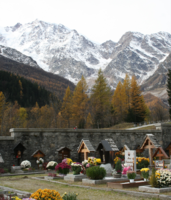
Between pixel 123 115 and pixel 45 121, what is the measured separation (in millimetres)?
21026

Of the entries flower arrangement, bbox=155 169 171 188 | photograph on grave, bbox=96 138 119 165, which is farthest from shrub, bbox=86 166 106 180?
flower arrangement, bbox=155 169 171 188

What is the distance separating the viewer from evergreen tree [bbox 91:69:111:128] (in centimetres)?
4728

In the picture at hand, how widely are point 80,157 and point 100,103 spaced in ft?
A: 85.8

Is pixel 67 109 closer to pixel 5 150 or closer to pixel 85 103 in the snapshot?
pixel 85 103

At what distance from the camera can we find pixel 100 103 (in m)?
48.2

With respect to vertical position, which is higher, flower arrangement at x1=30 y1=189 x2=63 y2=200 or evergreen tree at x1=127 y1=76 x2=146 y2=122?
evergreen tree at x1=127 y1=76 x2=146 y2=122

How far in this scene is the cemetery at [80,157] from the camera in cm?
1380

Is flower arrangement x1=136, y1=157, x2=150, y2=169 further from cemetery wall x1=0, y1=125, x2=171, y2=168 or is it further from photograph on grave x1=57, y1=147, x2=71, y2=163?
photograph on grave x1=57, y1=147, x2=71, y2=163

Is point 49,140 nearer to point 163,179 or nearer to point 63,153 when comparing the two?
point 63,153

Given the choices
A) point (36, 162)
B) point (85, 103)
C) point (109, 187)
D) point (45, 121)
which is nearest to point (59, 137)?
point (36, 162)

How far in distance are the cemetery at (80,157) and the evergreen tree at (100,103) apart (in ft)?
67.0

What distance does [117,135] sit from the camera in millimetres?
25062

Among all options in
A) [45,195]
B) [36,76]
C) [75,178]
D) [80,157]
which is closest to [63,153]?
[80,157]

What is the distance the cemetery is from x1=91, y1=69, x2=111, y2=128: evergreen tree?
20416 mm
